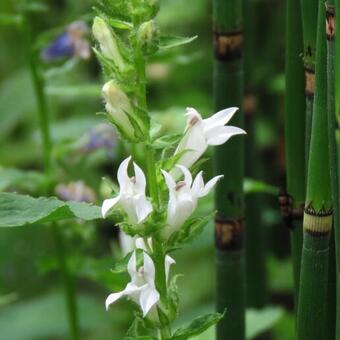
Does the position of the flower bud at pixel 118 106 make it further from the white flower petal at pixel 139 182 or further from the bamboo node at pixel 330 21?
the bamboo node at pixel 330 21

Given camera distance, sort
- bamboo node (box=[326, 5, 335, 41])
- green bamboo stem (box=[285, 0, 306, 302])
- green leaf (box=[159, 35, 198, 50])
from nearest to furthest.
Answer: bamboo node (box=[326, 5, 335, 41])
green leaf (box=[159, 35, 198, 50])
green bamboo stem (box=[285, 0, 306, 302])

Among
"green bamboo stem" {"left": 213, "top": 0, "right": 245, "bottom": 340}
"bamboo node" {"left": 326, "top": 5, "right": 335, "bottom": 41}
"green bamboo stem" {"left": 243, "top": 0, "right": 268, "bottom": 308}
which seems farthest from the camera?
"green bamboo stem" {"left": 243, "top": 0, "right": 268, "bottom": 308}

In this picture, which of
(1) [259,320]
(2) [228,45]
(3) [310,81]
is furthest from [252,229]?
(3) [310,81]

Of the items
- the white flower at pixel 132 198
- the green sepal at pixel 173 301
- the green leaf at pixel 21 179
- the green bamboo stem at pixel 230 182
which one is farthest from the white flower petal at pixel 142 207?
the green leaf at pixel 21 179

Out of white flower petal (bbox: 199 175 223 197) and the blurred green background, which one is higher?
white flower petal (bbox: 199 175 223 197)

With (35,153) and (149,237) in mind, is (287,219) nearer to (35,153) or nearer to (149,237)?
(149,237)

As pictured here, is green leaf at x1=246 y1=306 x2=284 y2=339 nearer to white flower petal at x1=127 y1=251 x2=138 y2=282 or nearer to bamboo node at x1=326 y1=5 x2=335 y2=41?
white flower petal at x1=127 y1=251 x2=138 y2=282

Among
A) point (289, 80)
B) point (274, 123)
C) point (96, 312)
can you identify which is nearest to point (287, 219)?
point (289, 80)

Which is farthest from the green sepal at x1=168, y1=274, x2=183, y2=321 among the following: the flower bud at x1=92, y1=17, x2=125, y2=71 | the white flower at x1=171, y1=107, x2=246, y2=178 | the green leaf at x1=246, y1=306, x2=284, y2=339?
the green leaf at x1=246, y1=306, x2=284, y2=339
